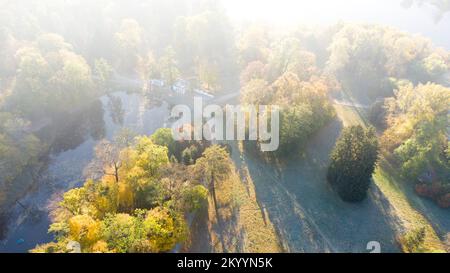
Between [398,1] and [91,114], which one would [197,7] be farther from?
[398,1]

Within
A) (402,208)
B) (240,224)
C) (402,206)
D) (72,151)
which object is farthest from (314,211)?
(72,151)

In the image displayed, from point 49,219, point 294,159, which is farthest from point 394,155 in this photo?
point 49,219

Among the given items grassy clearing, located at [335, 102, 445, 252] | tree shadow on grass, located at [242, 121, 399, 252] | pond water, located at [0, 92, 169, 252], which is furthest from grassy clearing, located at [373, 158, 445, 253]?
pond water, located at [0, 92, 169, 252]

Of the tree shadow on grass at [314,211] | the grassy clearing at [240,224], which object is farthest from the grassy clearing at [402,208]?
the grassy clearing at [240,224]

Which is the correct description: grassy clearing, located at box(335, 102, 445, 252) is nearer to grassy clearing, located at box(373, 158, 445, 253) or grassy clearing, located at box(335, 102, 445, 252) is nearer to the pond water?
grassy clearing, located at box(373, 158, 445, 253)

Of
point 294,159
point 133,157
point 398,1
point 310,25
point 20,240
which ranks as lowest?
point 20,240
